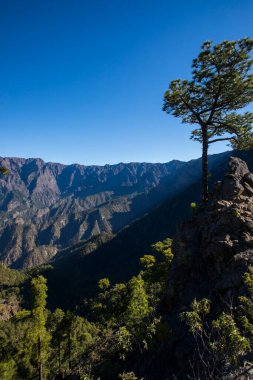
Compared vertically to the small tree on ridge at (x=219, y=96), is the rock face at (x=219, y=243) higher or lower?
lower

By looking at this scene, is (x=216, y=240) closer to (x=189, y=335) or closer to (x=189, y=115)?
(x=189, y=335)

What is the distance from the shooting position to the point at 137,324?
14508 millimetres

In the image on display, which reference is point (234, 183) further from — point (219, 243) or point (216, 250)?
point (216, 250)

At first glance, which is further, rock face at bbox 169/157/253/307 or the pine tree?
the pine tree

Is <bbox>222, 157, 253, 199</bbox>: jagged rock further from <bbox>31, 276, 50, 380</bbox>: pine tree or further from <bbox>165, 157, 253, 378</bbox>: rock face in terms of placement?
<bbox>31, 276, 50, 380</bbox>: pine tree

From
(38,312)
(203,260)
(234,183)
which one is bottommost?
(38,312)

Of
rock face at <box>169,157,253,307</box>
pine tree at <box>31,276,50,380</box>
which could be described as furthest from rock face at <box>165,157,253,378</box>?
pine tree at <box>31,276,50,380</box>

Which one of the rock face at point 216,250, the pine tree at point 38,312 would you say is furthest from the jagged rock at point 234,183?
the pine tree at point 38,312

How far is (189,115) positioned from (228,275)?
11.8 meters

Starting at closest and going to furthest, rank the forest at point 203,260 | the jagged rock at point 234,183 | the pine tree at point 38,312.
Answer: the forest at point 203,260, the jagged rock at point 234,183, the pine tree at point 38,312

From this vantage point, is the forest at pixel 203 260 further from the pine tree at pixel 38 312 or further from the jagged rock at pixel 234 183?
the pine tree at pixel 38 312

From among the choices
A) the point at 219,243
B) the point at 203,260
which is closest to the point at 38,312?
the point at 203,260

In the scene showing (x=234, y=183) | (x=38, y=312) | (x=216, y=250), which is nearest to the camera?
(x=216, y=250)

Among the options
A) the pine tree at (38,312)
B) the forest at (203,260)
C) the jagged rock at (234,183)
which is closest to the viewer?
the forest at (203,260)
